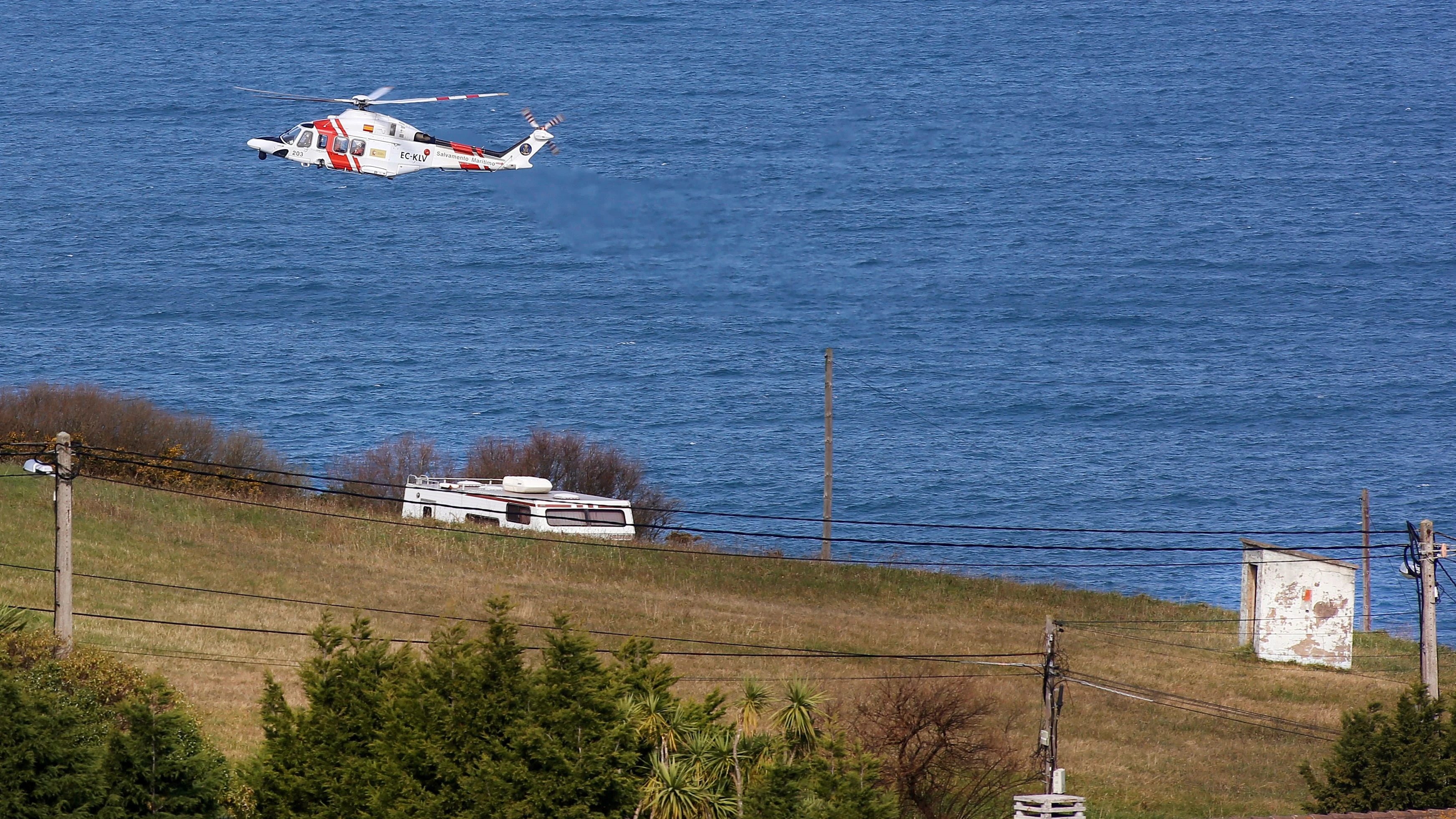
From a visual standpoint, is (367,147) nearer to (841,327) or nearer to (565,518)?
(565,518)

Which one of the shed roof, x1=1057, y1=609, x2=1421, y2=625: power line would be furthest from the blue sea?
the shed roof

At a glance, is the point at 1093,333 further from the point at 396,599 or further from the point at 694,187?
the point at 396,599

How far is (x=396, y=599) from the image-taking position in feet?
150

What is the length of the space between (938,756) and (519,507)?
2909 cm

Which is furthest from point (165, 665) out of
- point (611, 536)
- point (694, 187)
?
point (694, 187)

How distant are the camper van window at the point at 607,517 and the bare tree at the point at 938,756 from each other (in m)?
26.6

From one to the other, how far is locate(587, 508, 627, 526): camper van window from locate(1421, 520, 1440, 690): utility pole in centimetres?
3228

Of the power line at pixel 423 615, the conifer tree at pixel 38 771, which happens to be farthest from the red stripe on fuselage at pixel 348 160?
the conifer tree at pixel 38 771

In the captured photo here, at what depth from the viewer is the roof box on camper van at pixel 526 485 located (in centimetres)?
6034

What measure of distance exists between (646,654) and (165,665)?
16320 mm

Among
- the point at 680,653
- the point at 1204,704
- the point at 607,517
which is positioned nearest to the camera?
the point at 680,653

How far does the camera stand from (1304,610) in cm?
4775

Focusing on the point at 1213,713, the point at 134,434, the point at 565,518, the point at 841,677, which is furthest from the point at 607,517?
the point at 1213,713

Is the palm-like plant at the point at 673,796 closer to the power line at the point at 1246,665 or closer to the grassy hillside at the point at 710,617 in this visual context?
the grassy hillside at the point at 710,617
